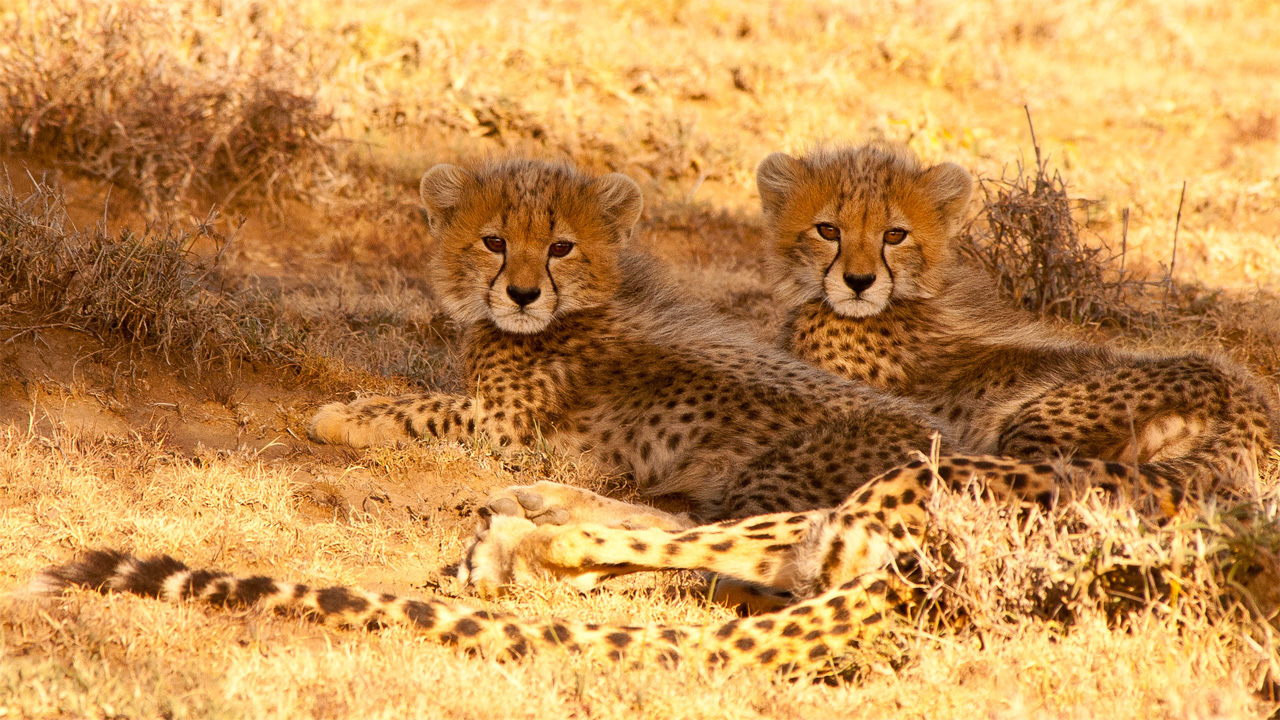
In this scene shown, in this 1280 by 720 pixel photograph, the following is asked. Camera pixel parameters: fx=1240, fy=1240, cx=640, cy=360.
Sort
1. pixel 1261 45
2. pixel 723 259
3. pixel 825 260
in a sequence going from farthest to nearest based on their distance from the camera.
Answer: pixel 1261 45, pixel 723 259, pixel 825 260

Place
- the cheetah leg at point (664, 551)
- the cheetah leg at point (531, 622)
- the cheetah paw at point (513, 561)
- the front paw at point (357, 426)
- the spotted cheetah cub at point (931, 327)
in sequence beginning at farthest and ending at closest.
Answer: the front paw at point (357, 426) → the spotted cheetah cub at point (931, 327) → the cheetah paw at point (513, 561) → the cheetah leg at point (664, 551) → the cheetah leg at point (531, 622)

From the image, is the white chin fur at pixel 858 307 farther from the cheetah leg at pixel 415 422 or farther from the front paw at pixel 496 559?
the front paw at pixel 496 559

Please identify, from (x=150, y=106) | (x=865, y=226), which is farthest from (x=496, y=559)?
(x=150, y=106)

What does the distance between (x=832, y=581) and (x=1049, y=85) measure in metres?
8.47

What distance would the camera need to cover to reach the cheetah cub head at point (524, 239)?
432 centimetres

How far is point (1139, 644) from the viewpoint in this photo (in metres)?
2.44

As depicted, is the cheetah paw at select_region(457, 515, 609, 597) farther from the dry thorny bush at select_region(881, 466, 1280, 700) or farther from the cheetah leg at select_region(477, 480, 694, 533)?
the dry thorny bush at select_region(881, 466, 1280, 700)

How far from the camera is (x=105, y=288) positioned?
426cm

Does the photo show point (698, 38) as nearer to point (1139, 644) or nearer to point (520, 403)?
point (520, 403)

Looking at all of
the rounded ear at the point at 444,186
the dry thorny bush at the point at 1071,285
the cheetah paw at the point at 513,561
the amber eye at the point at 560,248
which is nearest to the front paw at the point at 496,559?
the cheetah paw at the point at 513,561

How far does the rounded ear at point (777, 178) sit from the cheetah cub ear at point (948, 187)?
0.49 metres

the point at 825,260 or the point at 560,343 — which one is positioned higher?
the point at 825,260

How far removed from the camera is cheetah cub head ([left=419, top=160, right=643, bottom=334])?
4.32 meters

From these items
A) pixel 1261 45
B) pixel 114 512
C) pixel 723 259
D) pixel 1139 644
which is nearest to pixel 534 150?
pixel 723 259
